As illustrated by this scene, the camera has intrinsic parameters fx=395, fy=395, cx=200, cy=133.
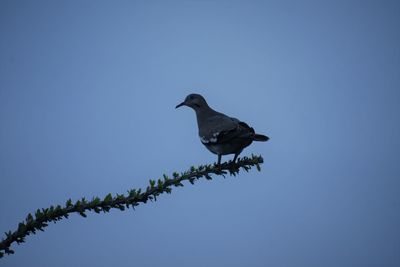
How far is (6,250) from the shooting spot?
130 inches

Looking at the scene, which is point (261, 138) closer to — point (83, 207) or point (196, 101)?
point (196, 101)

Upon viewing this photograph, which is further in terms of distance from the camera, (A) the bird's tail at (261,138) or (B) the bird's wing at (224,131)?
(A) the bird's tail at (261,138)

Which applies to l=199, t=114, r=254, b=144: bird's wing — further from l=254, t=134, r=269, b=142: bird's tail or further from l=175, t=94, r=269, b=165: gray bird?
l=254, t=134, r=269, b=142: bird's tail

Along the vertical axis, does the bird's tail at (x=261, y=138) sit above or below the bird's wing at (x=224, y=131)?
below

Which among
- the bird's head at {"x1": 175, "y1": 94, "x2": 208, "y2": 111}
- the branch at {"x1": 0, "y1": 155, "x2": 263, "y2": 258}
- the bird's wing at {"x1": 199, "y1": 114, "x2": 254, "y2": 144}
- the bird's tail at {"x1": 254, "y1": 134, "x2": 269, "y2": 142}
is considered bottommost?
the branch at {"x1": 0, "y1": 155, "x2": 263, "y2": 258}

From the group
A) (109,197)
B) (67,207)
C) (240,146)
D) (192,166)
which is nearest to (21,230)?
(67,207)

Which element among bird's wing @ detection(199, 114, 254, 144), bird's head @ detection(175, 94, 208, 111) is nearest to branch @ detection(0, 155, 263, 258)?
bird's wing @ detection(199, 114, 254, 144)

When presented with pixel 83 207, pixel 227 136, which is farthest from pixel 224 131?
pixel 83 207

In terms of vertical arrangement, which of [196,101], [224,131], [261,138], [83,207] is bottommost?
[83,207]

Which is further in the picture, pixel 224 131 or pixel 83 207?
pixel 224 131

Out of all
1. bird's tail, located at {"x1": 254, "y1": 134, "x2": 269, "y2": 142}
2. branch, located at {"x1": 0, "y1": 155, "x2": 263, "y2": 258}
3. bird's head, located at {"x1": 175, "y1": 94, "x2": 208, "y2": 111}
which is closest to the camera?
branch, located at {"x1": 0, "y1": 155, "x2": 263, "y2": 258}

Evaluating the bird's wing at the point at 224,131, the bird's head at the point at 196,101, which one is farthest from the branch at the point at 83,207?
the bird's head at the point at 196,101

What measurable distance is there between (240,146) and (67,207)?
6.10m

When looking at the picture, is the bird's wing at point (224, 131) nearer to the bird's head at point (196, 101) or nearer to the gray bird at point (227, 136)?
the gray bird at point (227, 136)
